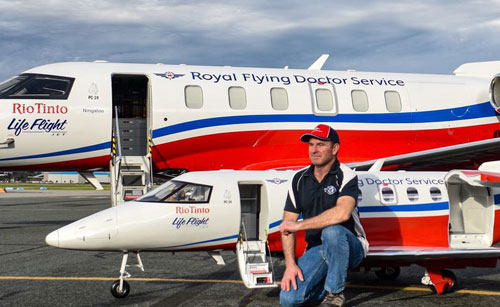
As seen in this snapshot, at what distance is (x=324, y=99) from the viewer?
51.4ft

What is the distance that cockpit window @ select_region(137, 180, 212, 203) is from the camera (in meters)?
8.10

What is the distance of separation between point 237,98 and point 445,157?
5497mm

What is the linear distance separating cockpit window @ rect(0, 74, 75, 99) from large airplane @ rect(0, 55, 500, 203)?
25 mm

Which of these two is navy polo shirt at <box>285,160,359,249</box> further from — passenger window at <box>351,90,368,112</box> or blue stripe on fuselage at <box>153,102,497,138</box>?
passenger window at <box>351,90,368,112</box>

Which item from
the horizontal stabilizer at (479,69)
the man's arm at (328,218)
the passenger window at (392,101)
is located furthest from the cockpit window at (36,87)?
the horizontal stabilizer at (479,69)

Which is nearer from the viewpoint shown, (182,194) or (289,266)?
(289,266)

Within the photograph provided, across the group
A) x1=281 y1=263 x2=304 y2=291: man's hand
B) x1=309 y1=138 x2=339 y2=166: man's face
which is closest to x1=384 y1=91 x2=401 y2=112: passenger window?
x1=309 y1=138 x2=339 y2=166: man's face

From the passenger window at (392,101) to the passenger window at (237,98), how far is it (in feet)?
13.8

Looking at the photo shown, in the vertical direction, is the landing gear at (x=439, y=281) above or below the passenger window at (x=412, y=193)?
below

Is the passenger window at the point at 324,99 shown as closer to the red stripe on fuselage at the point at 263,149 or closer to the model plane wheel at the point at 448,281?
the red stripe on fuselage at the point at 263,149

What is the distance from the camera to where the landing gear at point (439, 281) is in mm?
8320

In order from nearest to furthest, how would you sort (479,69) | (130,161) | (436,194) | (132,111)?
(436,194)
(130,161)
(132,111)
(479,69)

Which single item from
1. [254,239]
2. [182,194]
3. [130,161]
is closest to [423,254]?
[254,239]

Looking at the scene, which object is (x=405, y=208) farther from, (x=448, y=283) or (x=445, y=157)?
(x=445, y=157)
